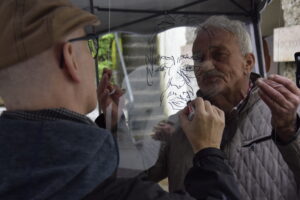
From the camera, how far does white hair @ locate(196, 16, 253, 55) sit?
96 centimetres

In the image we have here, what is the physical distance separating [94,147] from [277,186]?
0.66 meters

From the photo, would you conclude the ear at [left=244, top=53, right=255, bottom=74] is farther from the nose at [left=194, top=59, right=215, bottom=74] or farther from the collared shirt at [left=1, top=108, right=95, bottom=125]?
the collared shirt at [left=1, top=108, right=95, bottom=125]

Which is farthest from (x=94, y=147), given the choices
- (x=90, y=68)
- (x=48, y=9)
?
(x=48, y=9)

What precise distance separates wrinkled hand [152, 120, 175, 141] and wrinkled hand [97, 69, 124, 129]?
0.13 metres

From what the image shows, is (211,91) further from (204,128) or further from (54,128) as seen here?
(54,128)

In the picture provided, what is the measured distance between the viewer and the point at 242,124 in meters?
1.00

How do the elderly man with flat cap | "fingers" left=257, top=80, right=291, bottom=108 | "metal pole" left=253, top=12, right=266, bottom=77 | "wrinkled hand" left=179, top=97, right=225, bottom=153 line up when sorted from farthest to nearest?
1. "metal pole" left=253, top=12, right=266, bottom=77
2. "fingers" left=257, top=80, right=291, bottom=108
3. "wrinkled hand" left=179, top=97, right=225, bottom=153
4. the elderly man with flat cap

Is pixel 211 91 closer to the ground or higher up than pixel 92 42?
closer to the ground

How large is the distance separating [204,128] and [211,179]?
0.14m

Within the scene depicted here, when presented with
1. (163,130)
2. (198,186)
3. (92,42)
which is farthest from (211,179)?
(92,42)

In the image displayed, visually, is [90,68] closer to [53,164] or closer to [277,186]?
[53,164]

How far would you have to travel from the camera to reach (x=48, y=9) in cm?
66

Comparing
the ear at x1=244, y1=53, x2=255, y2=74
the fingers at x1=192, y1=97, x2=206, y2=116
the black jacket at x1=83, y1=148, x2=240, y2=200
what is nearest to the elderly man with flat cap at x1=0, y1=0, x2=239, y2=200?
the black jacket at x1=83, y1=148, x2=240, y2=200

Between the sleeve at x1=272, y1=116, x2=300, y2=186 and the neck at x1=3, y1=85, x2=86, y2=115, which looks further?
the sleeve at x1=272, y1=116, x2=300, y2=186
